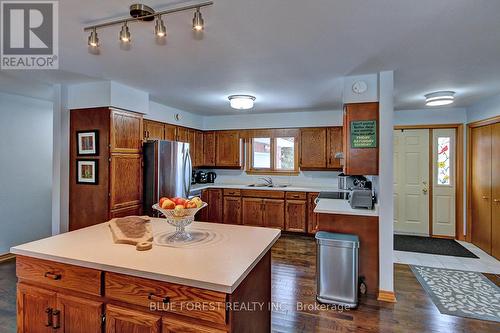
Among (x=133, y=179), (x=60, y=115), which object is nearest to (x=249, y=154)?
(x=133, y=179)

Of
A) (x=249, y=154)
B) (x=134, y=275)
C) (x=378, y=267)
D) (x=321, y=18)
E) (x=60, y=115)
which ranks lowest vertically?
(x=378, y=267)

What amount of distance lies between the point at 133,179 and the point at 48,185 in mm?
2019

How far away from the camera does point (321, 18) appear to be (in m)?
1.81

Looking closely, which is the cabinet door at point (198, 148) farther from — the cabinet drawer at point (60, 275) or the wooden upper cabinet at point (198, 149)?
the cabinet drawer at point (60, 275)

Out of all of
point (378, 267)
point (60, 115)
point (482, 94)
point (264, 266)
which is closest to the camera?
point (264, 266)

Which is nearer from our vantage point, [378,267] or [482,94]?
[378,267]

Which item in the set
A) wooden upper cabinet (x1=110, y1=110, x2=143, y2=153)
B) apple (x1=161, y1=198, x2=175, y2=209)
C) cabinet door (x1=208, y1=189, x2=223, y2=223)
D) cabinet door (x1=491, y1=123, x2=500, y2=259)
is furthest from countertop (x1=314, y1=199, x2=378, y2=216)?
cabinet door (x1=208, y1=189, x2=223, y2=223)

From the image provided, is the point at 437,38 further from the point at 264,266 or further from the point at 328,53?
the point at 264,266

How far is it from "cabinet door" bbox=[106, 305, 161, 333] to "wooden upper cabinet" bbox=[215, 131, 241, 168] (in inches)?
172

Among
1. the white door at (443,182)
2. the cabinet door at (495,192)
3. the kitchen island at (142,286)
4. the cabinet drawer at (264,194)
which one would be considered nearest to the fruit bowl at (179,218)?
the kitchen island at (142,286)

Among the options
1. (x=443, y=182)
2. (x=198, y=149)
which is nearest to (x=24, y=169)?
(x=198, y=149)

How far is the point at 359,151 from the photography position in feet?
9.59

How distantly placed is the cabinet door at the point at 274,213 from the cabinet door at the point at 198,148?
1705mm

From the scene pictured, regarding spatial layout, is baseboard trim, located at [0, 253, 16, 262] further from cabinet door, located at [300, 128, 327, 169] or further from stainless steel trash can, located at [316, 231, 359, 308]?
cabinet door, located at [300, 128, 327, 169]
